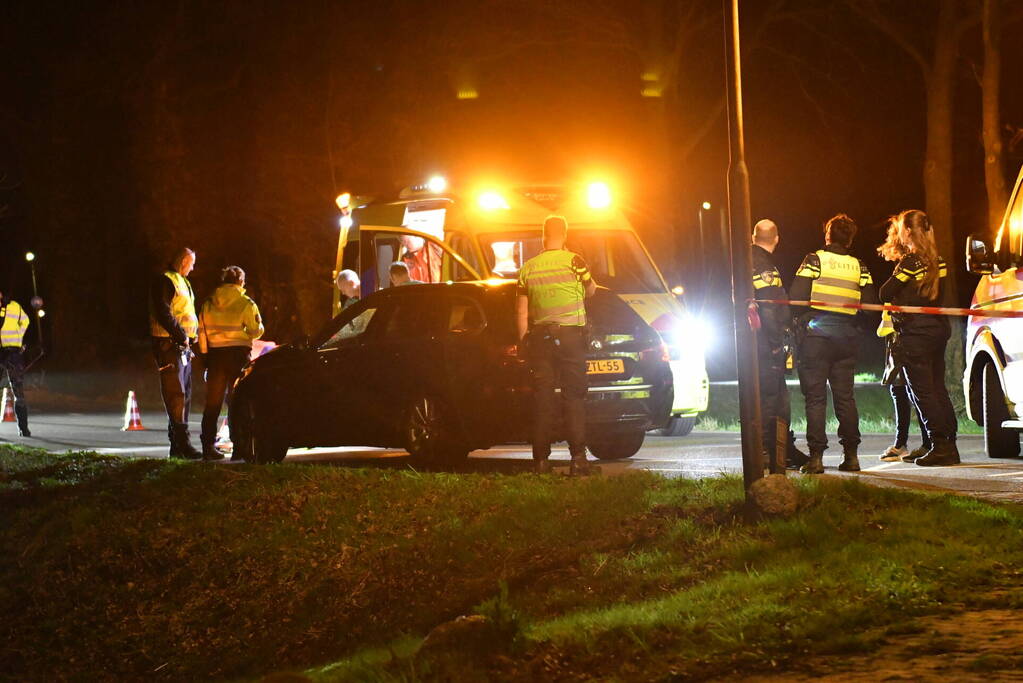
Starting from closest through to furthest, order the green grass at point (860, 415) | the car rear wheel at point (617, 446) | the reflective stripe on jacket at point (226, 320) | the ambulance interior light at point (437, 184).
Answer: the car rear wheel at point (617, 446), the reflective stripe on jacket at point (226, 320), the green grass at point (860, 415), the ambulance interior light at point (437, 184)

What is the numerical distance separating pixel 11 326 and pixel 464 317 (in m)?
8.90

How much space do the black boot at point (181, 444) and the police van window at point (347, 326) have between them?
1979mm

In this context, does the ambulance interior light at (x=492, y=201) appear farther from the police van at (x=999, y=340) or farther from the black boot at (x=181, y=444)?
the police van at (x=999, y=340)

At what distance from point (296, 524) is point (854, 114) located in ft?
64.2

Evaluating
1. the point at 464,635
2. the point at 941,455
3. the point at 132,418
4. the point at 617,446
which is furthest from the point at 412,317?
the point at 132,418

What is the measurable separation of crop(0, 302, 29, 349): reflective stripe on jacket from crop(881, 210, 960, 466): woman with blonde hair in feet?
37.0

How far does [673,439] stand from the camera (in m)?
14.3

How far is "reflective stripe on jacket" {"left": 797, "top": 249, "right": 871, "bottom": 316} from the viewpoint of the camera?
1033 centimetres

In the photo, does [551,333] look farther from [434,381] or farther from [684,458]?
[684,458]

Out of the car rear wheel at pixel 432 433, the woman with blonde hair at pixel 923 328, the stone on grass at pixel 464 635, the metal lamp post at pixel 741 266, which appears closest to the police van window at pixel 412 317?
the car rear wheel at pixel 432 433

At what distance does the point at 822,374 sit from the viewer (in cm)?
1045

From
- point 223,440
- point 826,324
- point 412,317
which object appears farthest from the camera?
point 223,440

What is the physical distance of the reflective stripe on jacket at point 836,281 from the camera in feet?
33.9

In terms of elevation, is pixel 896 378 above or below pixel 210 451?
above
